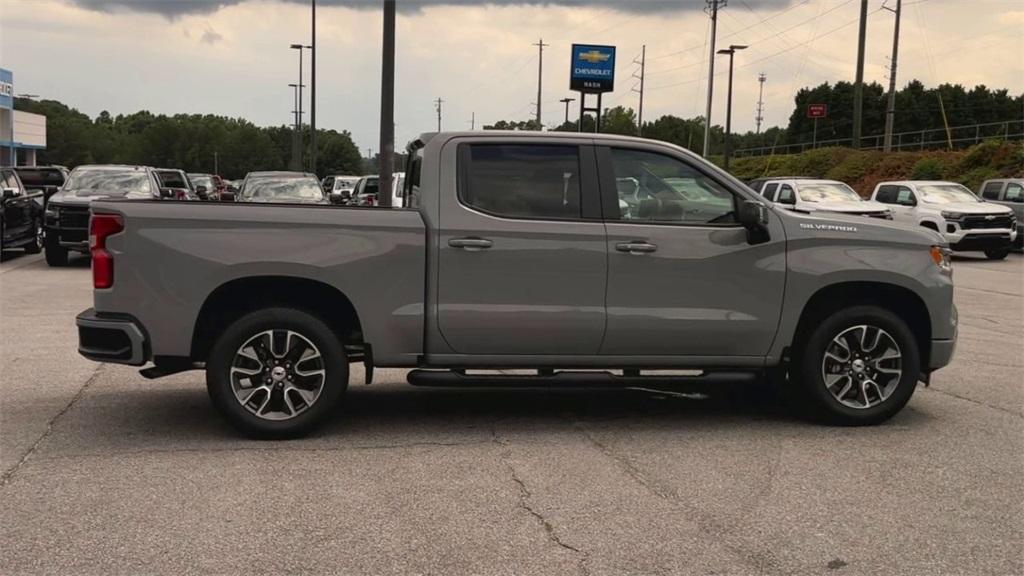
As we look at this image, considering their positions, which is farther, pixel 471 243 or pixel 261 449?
pixel 471 243

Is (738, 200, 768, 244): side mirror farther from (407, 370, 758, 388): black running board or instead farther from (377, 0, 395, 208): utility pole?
(377, 0, 395, 208): utility pole

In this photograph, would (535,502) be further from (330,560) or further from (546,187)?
(546,187)

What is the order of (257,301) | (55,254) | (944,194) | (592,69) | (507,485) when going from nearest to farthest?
(507,485) < (257,301) < (55,254) < (944,194) < (592,69)

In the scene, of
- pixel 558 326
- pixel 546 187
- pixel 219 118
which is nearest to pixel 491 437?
pixel 558 326

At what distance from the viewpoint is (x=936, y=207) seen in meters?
21.6

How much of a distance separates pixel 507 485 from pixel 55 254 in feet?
49.0

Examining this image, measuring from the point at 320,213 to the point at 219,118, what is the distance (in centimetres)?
17572

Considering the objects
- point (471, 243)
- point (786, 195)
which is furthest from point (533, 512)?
point (786, 195)

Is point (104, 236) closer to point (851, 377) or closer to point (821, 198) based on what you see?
point (851, 377)

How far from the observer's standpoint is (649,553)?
13.3 ft

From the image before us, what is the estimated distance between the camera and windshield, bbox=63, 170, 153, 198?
17.2 m

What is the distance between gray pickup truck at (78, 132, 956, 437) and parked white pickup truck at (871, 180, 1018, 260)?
1670 cm

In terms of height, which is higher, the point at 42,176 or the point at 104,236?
the point at 42,176

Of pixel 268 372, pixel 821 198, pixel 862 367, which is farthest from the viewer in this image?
pixel 821 198
